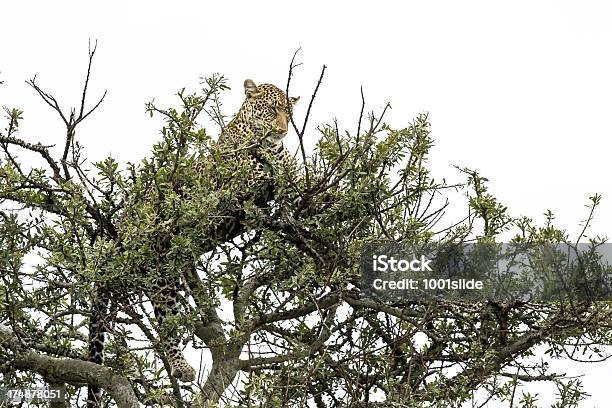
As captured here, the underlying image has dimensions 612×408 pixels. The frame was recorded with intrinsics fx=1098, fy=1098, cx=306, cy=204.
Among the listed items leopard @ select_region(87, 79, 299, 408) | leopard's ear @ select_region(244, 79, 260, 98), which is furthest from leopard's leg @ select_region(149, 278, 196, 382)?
leopard's ear @ select_region(244, 79, 260, 98)

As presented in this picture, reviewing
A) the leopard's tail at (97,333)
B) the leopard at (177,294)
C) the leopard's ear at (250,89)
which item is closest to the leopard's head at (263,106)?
the leopard's ear at (250,89)

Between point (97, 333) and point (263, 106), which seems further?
point (263, 106)

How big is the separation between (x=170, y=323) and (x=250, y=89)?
2988 mm

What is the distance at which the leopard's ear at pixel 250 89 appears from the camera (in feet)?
30.5

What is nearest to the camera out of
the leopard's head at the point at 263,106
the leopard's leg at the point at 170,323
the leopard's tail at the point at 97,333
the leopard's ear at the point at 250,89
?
the leopard's tail at the point at 97,333

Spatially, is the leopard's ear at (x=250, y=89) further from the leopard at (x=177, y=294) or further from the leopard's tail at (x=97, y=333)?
the leopard's tail at (x=97, y=333)

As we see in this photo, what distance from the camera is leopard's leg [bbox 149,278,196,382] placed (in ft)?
22.7

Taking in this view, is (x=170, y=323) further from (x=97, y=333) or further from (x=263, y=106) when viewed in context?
(x=263, y=106)

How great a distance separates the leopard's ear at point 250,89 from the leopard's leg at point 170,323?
7.85 ft

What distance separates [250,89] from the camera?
932 cm

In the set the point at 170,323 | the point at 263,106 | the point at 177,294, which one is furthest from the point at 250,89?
the point at 170,323

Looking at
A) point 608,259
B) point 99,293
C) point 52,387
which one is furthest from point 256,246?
point 608,259

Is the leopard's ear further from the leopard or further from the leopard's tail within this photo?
the leopard's tail

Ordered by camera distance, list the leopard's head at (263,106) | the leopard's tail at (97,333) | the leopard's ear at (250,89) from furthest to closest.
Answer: the leopard's ear at (250,89) → the leopard's head at (263,106) → the leopard's tail at (97,333)
